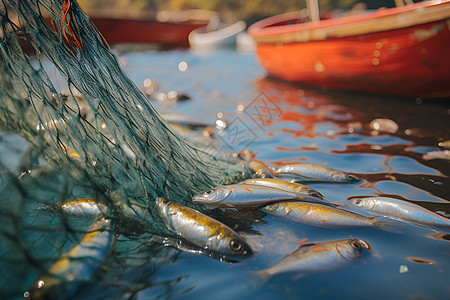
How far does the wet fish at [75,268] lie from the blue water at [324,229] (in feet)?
0.48

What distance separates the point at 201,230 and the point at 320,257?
40.7 inches

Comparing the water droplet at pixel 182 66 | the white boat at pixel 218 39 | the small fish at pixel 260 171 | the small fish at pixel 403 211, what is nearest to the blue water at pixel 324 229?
the small fish at pixel 403 211

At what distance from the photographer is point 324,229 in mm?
3232

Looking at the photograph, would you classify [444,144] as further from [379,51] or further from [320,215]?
[320,215]

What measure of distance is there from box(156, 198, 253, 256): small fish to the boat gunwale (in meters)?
6.67

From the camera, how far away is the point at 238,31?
90.7 feet

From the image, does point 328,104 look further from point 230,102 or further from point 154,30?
point 154,30

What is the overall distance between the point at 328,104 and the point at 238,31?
68.1ft

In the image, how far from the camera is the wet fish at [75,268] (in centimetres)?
224

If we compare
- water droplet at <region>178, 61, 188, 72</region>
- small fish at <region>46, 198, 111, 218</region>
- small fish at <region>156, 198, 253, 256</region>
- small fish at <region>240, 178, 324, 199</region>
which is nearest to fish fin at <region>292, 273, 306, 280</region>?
small fish at <region>156, 198, 253, 256</region>

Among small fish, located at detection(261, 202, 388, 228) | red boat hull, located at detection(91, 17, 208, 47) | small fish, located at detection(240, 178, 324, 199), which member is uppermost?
red boat hull, located at detection(91, 17, 208, 47)

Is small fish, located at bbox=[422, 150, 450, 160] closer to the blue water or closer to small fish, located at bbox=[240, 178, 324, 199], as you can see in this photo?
the blue water

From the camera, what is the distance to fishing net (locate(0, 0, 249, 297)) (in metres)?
2.69

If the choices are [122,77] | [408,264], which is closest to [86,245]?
[122,77]
